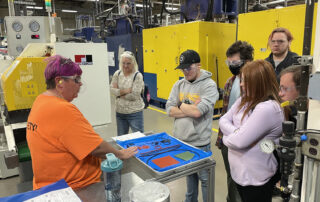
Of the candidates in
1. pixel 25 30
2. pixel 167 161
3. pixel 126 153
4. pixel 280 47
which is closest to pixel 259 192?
pixel 167 161

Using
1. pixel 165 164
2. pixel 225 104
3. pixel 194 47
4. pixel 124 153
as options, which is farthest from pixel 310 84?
pixel 194 47

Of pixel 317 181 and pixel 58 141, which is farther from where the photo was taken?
pixel 58 141

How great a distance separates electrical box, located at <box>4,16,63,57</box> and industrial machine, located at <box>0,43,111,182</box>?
0.70 meters

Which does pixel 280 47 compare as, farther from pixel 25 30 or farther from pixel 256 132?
pixel 25 30

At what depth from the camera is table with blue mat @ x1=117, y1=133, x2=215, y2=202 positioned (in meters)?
1.30

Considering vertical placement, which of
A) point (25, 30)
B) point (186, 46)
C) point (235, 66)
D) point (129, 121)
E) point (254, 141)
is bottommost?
point (129, 121)

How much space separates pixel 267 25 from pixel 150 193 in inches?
149

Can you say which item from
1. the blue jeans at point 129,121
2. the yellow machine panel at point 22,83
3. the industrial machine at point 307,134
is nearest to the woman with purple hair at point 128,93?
the blue jeans at point 129,121

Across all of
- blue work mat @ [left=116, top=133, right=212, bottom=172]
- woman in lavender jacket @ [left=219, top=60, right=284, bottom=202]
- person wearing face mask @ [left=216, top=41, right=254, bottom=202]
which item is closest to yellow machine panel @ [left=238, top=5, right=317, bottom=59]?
person wearing face mask @ [left=216, top=41, right=254, bottom=202]

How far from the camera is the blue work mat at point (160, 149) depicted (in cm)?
139

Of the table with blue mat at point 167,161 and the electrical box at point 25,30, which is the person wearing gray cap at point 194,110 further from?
the electrical box at point 25,30

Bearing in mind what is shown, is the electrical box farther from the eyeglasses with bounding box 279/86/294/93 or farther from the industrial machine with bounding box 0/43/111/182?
the eyeglasses with bounding box 279/86/294/93

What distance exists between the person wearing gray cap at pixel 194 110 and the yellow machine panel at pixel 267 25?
1982mm

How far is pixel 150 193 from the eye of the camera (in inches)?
39.8
